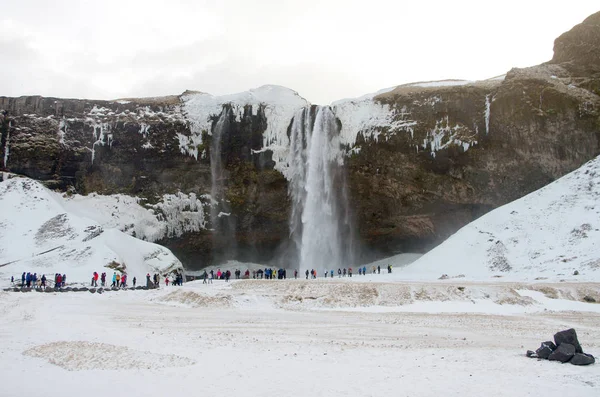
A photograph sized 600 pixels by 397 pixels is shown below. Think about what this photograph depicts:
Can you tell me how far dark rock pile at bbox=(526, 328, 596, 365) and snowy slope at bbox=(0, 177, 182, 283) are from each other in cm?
2784

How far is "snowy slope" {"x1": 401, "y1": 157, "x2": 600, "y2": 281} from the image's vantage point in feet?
99.3

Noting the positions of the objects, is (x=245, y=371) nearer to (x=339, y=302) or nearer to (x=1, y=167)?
(x=339, y=302)

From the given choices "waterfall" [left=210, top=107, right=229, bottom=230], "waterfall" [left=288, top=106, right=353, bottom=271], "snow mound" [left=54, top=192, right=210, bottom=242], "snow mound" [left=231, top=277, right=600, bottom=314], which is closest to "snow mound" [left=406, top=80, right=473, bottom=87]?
"waterfall" [left=288, top=106, right=353, bottom=271]

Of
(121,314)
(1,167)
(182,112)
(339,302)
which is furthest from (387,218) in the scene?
(1,167)

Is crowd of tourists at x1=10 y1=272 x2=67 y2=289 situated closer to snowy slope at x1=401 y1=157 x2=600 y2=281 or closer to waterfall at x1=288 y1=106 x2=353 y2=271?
snowy slope at x1=401 y1=157 x2=600 y2=281

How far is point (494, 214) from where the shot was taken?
37719 millimetres

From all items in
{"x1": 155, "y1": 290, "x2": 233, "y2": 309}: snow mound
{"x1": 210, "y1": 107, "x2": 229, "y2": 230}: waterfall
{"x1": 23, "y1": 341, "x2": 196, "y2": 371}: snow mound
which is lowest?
{"x1": 23, "y1": 341, "x2": 196, "y2": 371}: snow mound

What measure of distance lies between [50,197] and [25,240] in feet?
24.5

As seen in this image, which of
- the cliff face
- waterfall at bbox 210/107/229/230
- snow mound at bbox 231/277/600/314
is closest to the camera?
snow mound at bbox 231/277/600/314

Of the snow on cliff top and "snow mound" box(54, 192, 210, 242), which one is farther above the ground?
the snow on cliff top

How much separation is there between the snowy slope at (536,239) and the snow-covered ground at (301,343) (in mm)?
8387

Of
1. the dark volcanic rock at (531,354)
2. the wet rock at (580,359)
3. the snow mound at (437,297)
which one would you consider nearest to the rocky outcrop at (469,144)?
the snow mound at (437,297)

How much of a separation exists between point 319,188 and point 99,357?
38187 millimetres

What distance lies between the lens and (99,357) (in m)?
9.45
